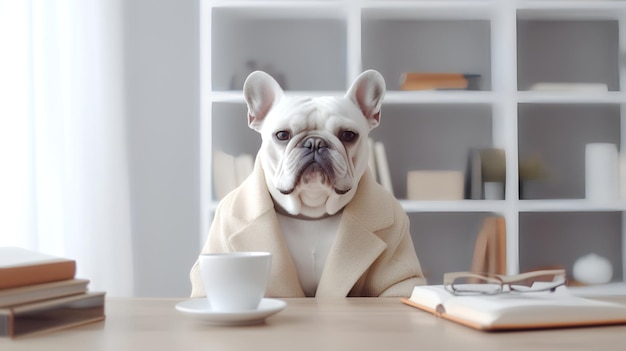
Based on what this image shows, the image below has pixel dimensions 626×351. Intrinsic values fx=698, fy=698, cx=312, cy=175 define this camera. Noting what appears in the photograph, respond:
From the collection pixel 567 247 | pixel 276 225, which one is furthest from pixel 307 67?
pixel 276 225

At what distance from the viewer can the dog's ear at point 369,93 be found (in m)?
1.73

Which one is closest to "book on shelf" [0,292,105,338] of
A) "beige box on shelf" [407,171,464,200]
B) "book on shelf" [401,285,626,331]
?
"book on shelf" [401,285,626,331]

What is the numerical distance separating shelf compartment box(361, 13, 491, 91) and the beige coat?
1.55m

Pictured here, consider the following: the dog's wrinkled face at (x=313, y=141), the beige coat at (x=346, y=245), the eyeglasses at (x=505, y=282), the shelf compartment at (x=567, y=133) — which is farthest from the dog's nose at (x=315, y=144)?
the shelf compartment at (x=567, y=133)

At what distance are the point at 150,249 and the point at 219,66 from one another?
33.9 inches

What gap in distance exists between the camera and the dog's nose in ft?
5.35

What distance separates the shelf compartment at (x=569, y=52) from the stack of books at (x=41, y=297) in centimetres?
262

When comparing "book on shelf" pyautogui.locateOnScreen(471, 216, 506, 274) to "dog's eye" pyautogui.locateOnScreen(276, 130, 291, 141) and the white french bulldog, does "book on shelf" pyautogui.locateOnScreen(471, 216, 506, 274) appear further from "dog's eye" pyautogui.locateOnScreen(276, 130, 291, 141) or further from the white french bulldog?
"dog's eye" pyautogui.locateOnScreen(276, 130, 291, 141)

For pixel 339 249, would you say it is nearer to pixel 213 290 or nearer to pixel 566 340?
pixel 213 290

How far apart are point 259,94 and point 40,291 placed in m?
1.04

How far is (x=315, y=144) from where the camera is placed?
64.3 inches

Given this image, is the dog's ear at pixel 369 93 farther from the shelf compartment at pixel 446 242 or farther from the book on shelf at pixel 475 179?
the shelf compartment at pixel 446 242

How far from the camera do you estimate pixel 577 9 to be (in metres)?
2.84

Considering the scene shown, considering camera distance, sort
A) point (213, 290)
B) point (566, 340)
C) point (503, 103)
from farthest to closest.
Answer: point (503, 103) < point (213, 290) < point (566, 340)
